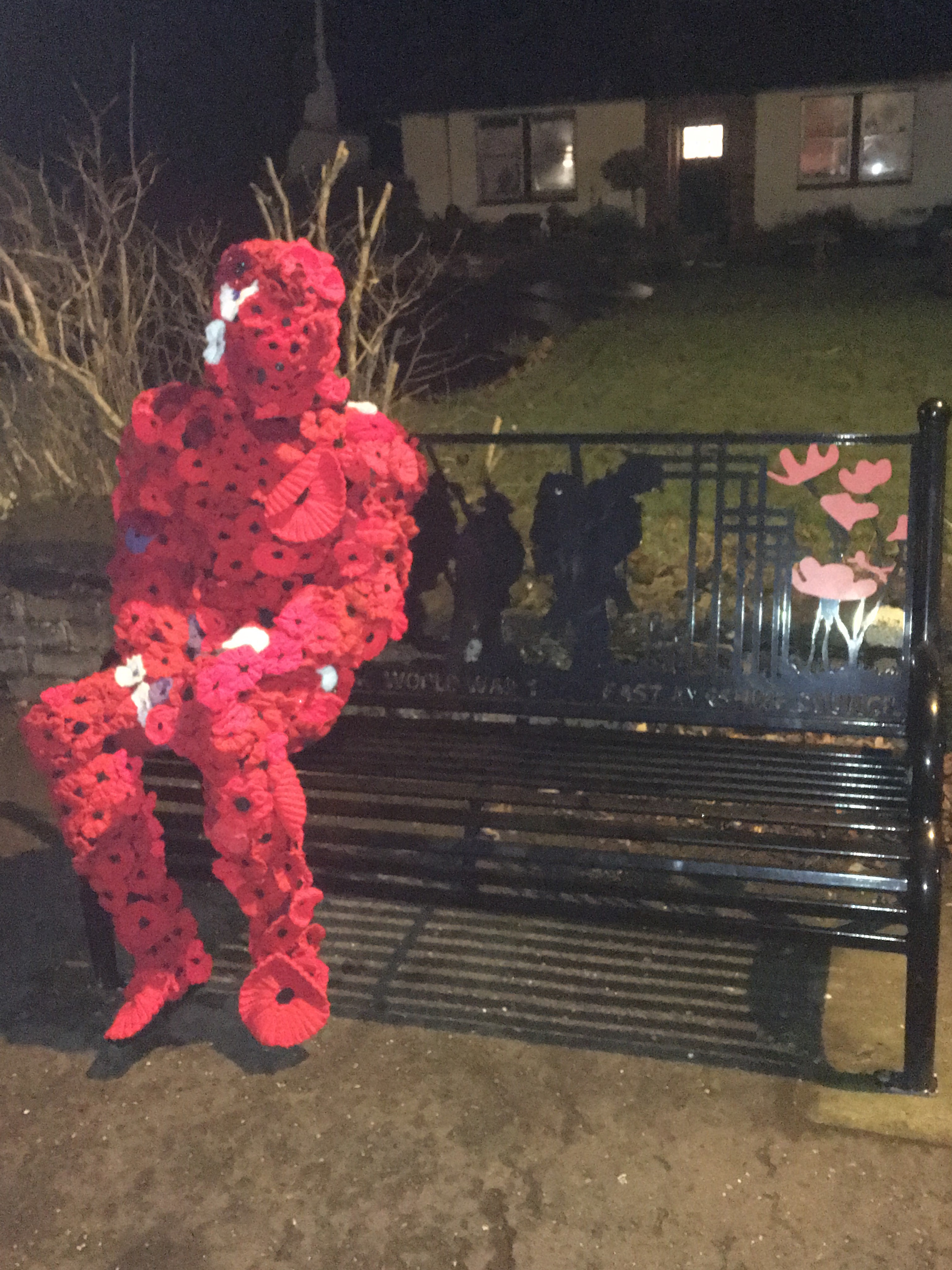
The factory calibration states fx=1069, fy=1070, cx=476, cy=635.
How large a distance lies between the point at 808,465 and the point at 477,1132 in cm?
203

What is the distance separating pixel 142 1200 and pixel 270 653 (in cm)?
123

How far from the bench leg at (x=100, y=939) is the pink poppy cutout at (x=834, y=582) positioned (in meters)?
2.16

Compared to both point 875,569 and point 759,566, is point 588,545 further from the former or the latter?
point 875,569

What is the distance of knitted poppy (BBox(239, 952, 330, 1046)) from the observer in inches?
99.3

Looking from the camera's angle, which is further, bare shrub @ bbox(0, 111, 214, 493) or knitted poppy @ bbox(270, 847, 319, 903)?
bare shrub @ bbox(0, 111, 214, 493)

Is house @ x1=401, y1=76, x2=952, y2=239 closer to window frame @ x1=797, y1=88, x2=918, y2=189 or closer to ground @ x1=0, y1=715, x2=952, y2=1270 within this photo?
window frame @ x1=797, y1=88, x2=918, y2=189

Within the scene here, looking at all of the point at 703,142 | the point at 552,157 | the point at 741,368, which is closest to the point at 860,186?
the point at 703,142

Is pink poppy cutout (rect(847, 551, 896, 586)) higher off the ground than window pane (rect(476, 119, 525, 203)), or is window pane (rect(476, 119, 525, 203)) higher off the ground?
window pane (rect(476, 119, 525, 203))

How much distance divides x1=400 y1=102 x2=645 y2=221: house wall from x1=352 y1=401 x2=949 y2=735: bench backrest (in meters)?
14.4

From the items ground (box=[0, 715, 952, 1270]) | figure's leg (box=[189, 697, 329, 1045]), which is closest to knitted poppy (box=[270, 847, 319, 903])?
figure's leg (box=[189, 697, 329, 1045])

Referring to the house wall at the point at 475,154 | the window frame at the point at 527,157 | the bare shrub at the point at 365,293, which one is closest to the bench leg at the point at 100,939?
the bare shrub at the point at 365,293

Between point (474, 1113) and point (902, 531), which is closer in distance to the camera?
point (474, 1113)

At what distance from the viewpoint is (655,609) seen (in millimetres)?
3773

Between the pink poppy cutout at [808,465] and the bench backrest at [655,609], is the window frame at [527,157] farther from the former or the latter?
the pink poppy cutout at [808,465]
